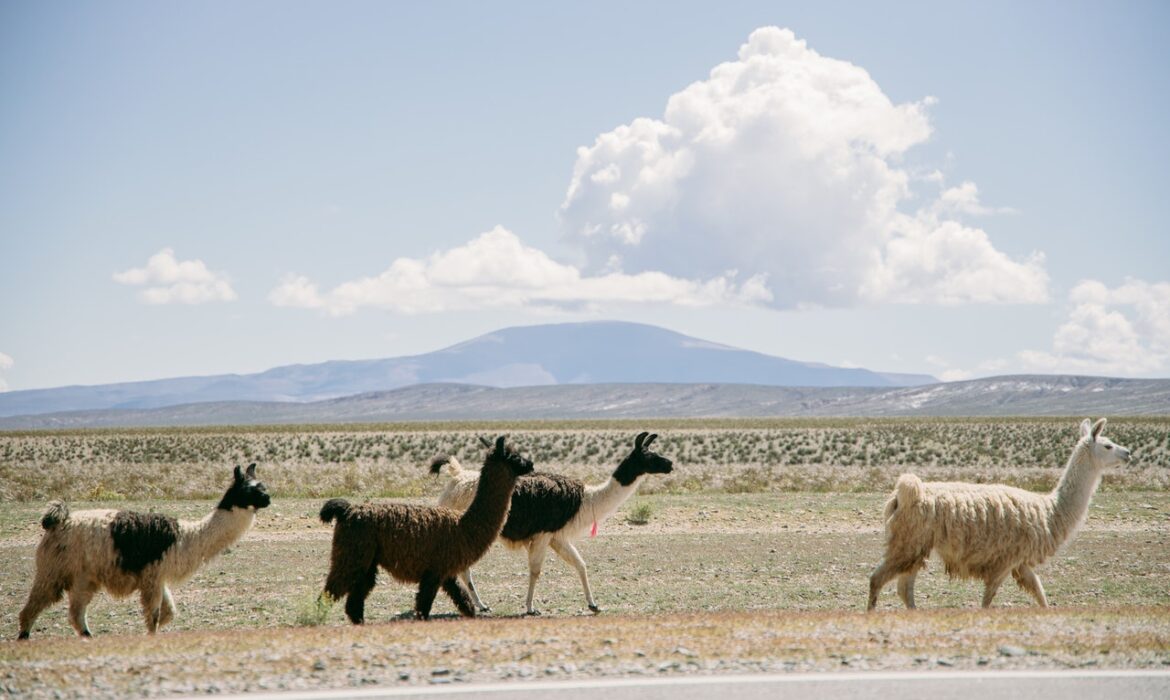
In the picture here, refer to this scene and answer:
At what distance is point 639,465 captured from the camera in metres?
12.7

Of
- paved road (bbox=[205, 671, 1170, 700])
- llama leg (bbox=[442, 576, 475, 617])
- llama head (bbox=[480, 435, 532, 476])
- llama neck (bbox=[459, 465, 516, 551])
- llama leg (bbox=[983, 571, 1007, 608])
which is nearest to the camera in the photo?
paved road (bbox=[205, 671, 1170, 700])

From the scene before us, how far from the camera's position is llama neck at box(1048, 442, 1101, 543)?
36.1 ft

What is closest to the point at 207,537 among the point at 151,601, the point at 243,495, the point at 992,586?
the point at 243,495

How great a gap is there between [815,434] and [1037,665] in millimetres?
67247

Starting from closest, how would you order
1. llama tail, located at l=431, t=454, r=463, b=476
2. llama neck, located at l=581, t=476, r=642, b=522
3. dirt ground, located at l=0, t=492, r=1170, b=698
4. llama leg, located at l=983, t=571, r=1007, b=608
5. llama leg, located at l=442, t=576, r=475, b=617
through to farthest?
dirt ground, located at l=0, t=492, r=1170, b=698, llama leg, located at l=442, t=576, r=475, b=617, llama leg, located at l=983, t=571, r=1007, b=608, llama tail, located at l=431, t=454, r=463, b=476, llama neck, located at l=581, t=476, r=642, b=522

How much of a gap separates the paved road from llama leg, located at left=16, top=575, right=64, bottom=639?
15.3 ft

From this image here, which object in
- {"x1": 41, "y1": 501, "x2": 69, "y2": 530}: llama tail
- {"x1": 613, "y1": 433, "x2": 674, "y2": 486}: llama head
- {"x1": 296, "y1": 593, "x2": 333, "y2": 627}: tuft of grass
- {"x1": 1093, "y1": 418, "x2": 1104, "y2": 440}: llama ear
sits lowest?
{"x1": 296, "y1": 593, "x2": 333, "y2": 627}: tuft of grass

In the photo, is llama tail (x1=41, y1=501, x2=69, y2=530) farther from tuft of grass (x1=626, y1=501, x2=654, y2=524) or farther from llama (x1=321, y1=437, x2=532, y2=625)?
tuft of grass (x1=626, y1=501, x2=654, y2=524)

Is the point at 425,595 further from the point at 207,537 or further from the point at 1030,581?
the point at 1030,581

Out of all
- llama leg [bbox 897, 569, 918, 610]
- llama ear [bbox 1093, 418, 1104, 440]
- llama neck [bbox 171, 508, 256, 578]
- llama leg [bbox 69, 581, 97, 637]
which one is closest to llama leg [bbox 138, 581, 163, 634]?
llama neck [bbox 171, 508, 256, 578]

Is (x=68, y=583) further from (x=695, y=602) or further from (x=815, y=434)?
(x=815, y=434)

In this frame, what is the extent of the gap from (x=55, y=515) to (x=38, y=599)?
79 cm

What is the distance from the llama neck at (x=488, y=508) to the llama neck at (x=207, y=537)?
2.10 metres

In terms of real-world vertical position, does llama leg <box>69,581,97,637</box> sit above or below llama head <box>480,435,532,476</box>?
below
